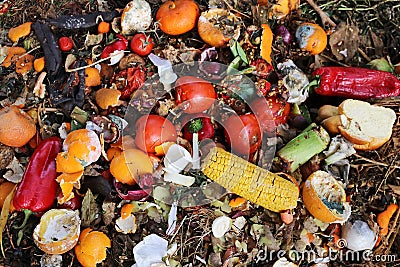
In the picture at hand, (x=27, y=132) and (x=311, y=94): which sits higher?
(x=27, y=132)

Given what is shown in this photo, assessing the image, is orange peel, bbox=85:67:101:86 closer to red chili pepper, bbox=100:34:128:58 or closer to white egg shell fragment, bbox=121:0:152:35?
red chili pepper, bbox=100:34:128:58

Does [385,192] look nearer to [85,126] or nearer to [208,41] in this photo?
[208,41]

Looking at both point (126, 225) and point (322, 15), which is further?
point (322, 15)

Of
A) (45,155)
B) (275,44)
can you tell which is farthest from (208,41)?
(45,155)

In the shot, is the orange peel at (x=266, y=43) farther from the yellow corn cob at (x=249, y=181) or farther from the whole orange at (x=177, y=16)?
the yellow corn cob at (x=249, y=181)

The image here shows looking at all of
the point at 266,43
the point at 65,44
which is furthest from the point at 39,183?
the point at 266,43

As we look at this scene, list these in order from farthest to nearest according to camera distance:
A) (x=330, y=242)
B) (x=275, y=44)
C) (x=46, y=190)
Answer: (x=275, y=44)
(x=330, y=242)
(x=46, y=190)

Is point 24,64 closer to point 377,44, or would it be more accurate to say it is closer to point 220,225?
point 220,225

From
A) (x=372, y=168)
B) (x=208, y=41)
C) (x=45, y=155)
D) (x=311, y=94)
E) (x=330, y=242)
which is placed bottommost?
(x=330, y=242)

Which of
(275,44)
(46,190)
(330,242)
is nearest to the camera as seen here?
(46,190)
